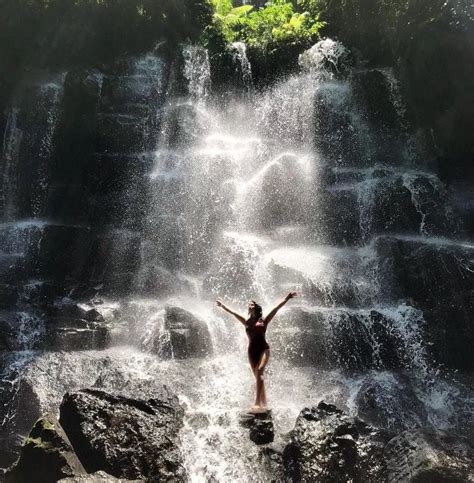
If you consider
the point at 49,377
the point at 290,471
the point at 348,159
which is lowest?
the point at 290,471

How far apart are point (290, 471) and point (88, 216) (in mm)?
10669

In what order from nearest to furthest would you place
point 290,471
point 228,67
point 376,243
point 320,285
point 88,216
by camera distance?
point 290,471 → point 320,285 → point 376,243 → point 88,216 → point 228,67

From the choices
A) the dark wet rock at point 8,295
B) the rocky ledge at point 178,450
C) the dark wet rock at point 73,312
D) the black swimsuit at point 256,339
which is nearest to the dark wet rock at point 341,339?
the black swimsuit at point 256,339

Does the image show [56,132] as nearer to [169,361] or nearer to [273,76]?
[273,76]

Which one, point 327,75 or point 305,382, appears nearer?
point 305,382

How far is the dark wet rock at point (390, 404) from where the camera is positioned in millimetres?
8680

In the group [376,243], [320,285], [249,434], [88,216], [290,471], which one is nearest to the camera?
[290,471]

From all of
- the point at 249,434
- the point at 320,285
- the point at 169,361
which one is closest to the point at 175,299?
the point at 169,361

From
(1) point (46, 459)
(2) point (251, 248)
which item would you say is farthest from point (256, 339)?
(2) point (251, 248)

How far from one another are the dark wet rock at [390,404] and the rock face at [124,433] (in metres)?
3.50

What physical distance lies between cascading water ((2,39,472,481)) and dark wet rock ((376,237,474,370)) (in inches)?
9.8

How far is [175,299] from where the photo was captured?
12.1 metres

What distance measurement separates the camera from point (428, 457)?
20.9 feet

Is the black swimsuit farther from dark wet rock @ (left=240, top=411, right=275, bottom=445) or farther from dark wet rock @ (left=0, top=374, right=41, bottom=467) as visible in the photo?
dark wet rock @ (left=0, top=374, right=41, bottom=467)
